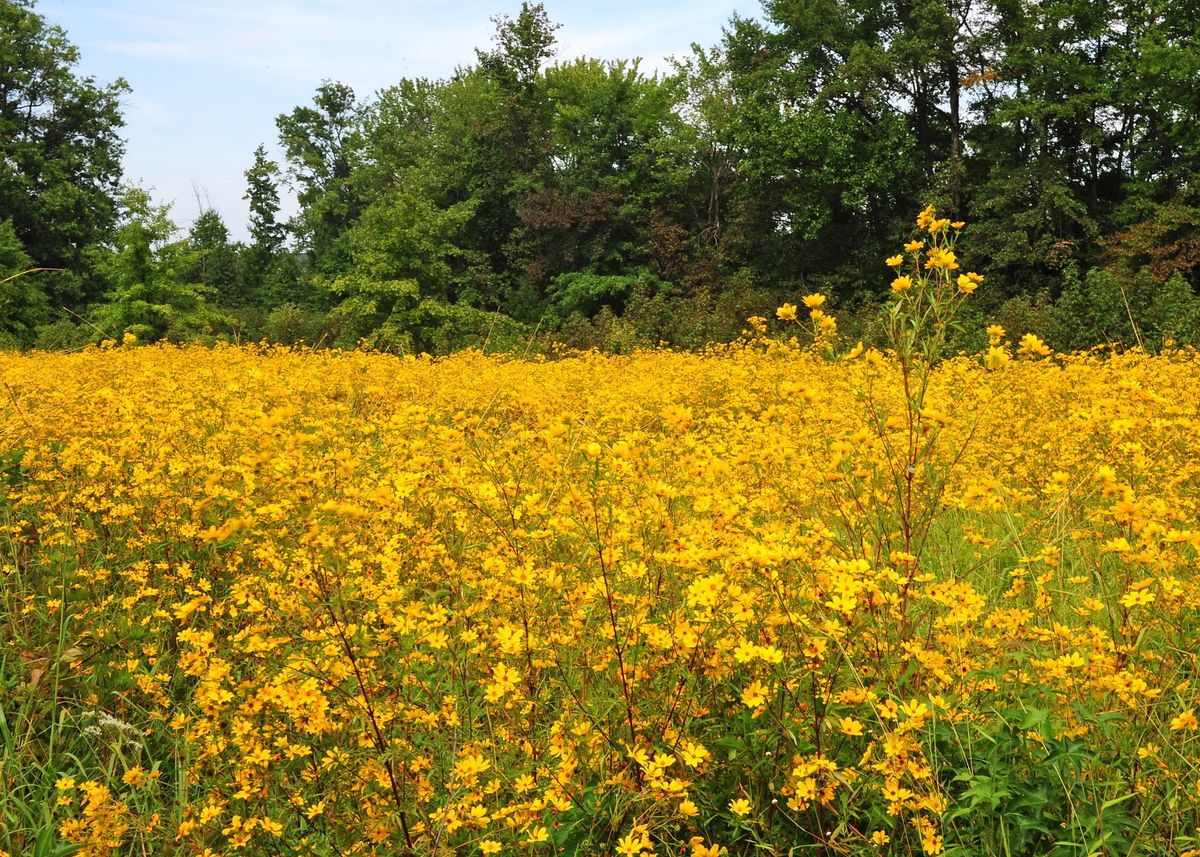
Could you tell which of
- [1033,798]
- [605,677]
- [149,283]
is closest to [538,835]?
[605,677]

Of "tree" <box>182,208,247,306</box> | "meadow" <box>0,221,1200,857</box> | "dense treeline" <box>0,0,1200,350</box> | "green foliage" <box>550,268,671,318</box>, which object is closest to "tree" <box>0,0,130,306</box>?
"dense treeline" <box>0,0,1200,350</box>

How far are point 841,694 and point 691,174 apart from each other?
2330 cm

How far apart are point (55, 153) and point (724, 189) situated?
24617 millimetres

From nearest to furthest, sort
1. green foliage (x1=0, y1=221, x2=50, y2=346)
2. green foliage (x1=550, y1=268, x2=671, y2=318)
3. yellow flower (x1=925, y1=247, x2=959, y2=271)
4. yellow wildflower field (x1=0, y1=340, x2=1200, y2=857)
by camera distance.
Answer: yellow wildflower field (x1=0, y1=340, x2=1200, y2=857)
yellow flower (x1=925, y1=247, x2=959, y2=271)
green foliage (x1=0, y1=221, x2=50, y2=346)
green foliage (x1=550, y1=268, x2=671, y2=318)

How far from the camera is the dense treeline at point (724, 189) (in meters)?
16.4

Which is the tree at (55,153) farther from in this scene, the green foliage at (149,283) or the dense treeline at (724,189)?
the green foliage at (149,283)

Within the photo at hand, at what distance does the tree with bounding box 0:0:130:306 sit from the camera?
26.9m

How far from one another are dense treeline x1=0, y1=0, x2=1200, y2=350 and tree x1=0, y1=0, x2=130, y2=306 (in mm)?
92

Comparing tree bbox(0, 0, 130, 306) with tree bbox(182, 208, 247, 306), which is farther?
tree bbox(182, 208, 247, 306)

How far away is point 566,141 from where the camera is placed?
24.5m

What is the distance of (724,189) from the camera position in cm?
2348

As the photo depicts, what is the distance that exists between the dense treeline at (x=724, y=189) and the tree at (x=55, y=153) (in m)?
0.09

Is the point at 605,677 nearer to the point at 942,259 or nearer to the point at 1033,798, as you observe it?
the point at 1033,798

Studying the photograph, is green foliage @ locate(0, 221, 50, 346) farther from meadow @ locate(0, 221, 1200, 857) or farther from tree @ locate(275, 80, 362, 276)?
meadow @ locate(0, 221, 1200, 857)
